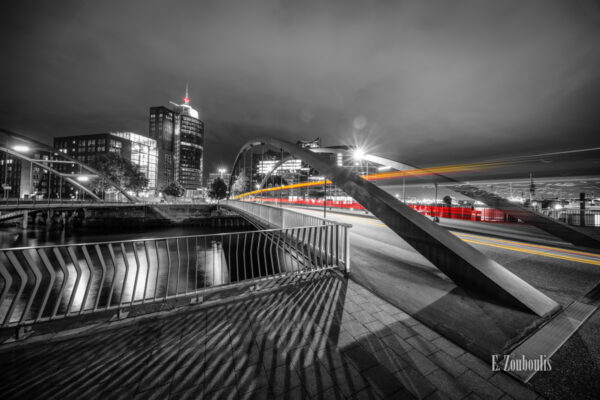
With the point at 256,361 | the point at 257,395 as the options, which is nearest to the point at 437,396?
the point at 257,395

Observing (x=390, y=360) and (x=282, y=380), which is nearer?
(x=282, y=380)

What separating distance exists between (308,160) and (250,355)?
7025mm

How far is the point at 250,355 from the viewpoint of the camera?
8.75 ft

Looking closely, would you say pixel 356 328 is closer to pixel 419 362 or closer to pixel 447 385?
pixel 419 362

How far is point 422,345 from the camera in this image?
278 cm

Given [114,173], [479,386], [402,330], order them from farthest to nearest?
[114,173]
[402,330]
[479,386]

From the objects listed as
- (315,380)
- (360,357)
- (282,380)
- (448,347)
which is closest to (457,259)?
(448,347)

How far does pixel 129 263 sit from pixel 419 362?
2576 cm

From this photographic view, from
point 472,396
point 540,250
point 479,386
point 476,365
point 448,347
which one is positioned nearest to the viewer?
point 472,396

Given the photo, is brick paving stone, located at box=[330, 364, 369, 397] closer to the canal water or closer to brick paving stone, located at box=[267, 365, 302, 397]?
brick paving stone, located at box=[267, 365, 302, 397]

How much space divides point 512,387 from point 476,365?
1.05 ft

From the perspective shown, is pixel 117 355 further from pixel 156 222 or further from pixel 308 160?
pixel 156 222

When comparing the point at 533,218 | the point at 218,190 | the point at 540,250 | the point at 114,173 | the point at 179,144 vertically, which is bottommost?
the point at 540,250

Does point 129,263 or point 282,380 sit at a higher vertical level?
point 282,380
